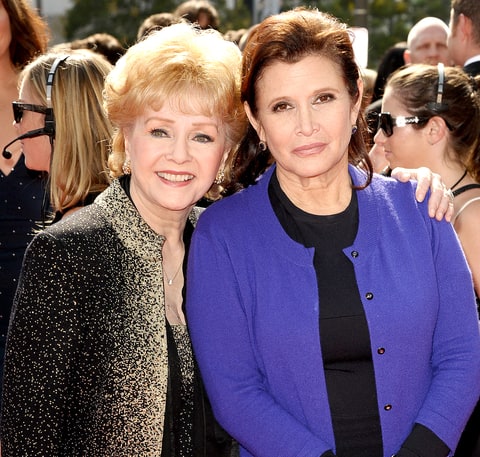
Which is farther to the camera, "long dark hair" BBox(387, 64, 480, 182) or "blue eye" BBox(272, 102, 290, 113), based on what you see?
"long dark hair" BBox(387, 64, 480, 182)

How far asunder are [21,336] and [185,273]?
0.67m

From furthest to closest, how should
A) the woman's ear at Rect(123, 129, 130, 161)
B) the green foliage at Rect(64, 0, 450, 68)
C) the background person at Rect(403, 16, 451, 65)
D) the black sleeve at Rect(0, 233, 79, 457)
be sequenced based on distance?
the green foliage at Rect(64, 0, 450, 68), the background person at Rect(403, 16, 451, 65), the woman's ear at Rect(123, 129, 130, 161), the black sleeve at Rect(0, 233, 79, 457)

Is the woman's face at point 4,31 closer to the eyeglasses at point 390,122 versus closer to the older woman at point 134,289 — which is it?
the older woman at point 134,289

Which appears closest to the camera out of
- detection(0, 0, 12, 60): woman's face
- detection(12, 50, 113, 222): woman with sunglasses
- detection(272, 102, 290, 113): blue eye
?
detection(272, 102, 290, 113): blue eye

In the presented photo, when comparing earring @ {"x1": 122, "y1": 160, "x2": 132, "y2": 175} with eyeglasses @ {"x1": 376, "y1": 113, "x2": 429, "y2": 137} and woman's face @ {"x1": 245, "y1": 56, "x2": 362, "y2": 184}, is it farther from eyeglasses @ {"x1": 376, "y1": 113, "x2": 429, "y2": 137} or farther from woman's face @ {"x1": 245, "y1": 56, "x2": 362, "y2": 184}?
eyeglasses @ {"x1": 376, "y1": 113, "x2": 429, "y2": 137}

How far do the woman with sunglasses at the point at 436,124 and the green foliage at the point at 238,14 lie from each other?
1809 cm

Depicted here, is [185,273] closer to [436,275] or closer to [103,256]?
[103,256]

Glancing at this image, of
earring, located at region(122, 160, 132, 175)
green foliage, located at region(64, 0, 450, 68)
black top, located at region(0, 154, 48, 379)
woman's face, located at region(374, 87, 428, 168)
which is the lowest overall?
green foliage, located at region(64, 0, 450, 68)

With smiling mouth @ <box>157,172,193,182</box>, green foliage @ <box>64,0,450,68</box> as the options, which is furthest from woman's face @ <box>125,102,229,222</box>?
green foliage @ <box>64,0,450,68</box>

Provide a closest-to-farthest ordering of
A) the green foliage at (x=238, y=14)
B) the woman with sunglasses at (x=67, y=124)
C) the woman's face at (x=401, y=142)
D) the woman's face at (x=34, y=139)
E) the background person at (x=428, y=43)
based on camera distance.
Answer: the woman with sunglasses at (x=67, y=124) < the woman's face at (x=34, y=139) < the woman's face at (x=401, y=142) < the background person at (x=428, y=43) < the green foliage at (x=238, y=14)

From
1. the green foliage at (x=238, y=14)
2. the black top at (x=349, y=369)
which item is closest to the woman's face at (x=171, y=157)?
the black top at (x=349, y=369)

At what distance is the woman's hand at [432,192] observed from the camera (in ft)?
9.73

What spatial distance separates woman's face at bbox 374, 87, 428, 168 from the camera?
4.38 metres

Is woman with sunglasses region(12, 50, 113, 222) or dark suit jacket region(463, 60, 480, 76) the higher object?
woman with sunglasses region(12, 50, 113, 222)
